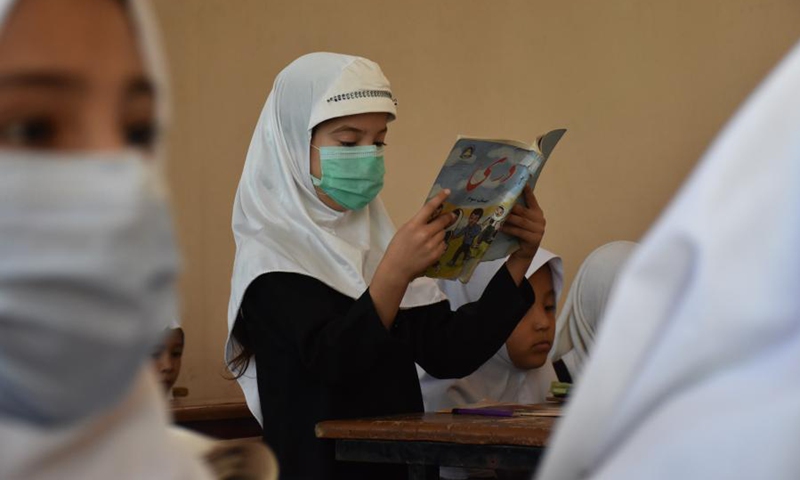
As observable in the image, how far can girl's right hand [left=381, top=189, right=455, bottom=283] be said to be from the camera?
2.76m

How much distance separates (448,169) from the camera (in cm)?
277

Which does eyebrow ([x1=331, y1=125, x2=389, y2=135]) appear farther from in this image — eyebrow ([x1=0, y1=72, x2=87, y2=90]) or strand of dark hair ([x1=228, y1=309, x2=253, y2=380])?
eyebrow ([x1=0, y1=72, x2=87, y2=90])

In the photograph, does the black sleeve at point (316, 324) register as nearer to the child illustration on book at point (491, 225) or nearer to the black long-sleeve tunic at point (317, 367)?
the black long-sleeve tunic at point (317, 367)

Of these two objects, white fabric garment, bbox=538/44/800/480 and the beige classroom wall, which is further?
the beige classroom wall

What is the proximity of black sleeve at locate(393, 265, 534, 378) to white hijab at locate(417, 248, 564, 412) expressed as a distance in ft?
2.48

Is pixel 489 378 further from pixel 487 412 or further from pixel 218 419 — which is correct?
pixel 487 412

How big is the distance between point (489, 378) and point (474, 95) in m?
1.96

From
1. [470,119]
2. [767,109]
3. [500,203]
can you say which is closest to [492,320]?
[500,203]

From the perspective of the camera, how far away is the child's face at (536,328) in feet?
13.1

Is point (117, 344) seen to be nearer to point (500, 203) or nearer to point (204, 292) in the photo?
point (500, 203)

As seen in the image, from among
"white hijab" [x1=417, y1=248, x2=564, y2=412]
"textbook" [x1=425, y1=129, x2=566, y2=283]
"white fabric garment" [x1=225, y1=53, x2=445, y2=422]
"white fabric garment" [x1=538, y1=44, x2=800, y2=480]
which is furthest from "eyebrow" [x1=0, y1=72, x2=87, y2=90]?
"white hijab" [x1=417, y1=248, x2=564, y2=412]

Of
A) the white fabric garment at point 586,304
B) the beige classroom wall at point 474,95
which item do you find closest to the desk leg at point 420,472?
the white fabric garment at point 586,304

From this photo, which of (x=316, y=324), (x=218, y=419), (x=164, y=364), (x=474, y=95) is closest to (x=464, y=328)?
(x=316, y=324)

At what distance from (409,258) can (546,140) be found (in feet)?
1.48
